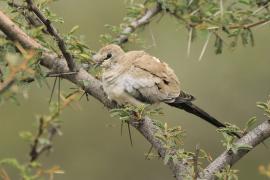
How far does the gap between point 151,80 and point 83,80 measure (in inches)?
31.5

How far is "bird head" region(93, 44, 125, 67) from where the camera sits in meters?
4.73

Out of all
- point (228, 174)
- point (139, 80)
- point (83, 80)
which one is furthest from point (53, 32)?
point (139, 80)

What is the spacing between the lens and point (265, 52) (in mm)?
9516

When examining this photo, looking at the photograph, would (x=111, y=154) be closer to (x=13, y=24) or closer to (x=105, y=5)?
(x=105, y=5)

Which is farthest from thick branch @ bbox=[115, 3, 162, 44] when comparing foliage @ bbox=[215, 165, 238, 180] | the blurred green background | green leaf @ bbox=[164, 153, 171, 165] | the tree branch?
the blurred green background

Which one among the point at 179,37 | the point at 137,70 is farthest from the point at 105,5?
the point at 137,70

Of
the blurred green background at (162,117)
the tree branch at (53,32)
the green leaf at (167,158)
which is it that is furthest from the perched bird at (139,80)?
the blurred green background at (162,117)

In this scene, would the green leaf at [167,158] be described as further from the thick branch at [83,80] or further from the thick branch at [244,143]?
the thick branch at [244,143]

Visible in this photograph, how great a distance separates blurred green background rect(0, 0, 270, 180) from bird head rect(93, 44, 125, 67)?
385 centimetres

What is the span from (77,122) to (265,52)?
2.28 metres

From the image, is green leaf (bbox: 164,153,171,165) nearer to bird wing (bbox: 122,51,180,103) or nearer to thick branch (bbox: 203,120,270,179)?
thick branch (bbox: 203,120,270,179)

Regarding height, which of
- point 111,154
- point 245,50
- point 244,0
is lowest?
point 111,154

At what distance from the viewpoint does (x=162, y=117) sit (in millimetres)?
8695

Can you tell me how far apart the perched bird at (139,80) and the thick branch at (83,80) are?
38 centimetres
